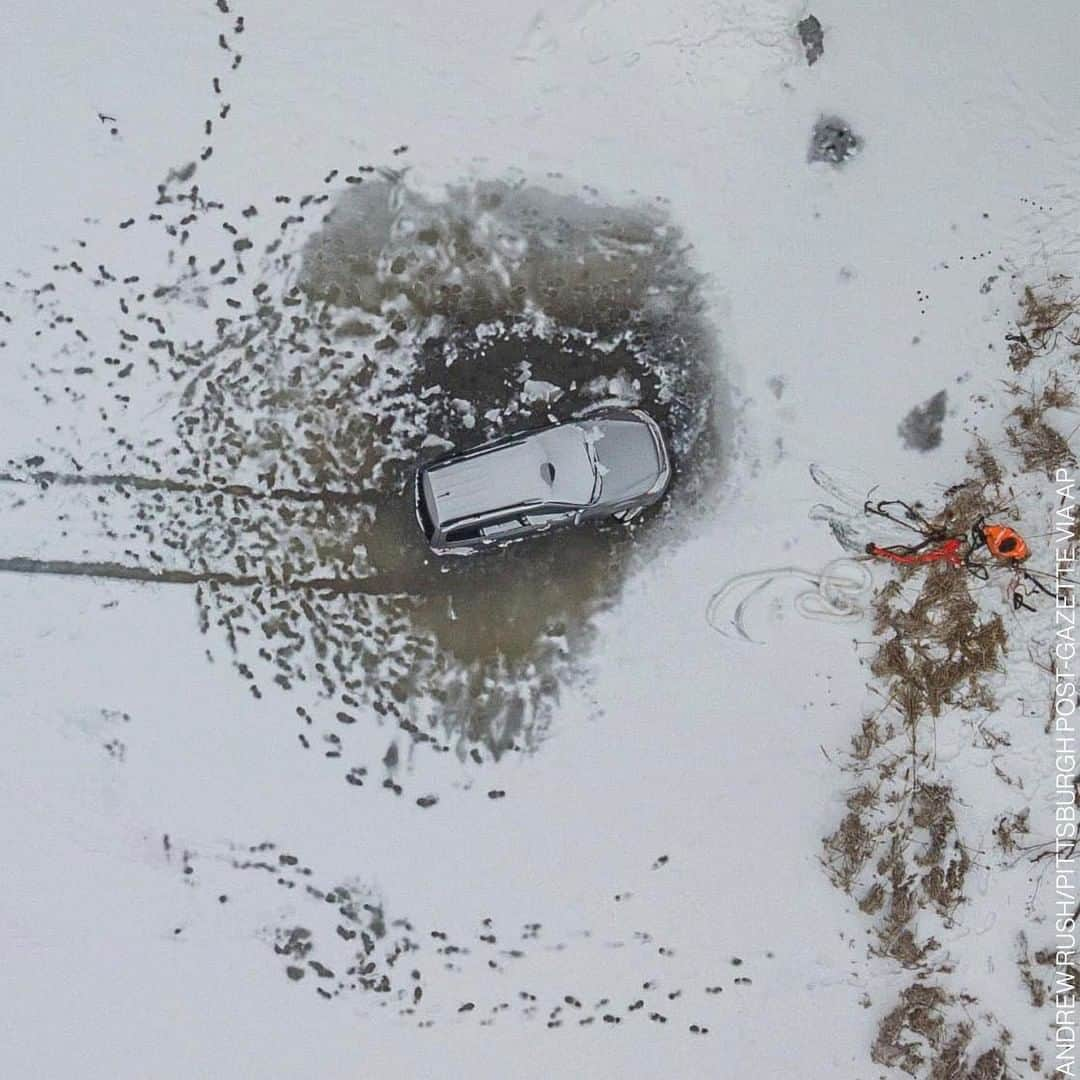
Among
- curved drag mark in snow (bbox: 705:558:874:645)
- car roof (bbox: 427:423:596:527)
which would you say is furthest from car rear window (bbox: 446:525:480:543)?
curved drag mark in snow (bbox: 705:558:874:645)

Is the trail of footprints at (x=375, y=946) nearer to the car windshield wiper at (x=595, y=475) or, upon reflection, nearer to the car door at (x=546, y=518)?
the car door at (x=546, y=518)

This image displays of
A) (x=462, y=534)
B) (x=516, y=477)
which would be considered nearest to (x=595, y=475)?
(x=516, y=477)

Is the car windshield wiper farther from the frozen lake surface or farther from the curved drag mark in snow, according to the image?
the curved drag mark in snow

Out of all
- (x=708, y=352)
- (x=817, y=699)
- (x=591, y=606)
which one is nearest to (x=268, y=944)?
(x=591, y=606)

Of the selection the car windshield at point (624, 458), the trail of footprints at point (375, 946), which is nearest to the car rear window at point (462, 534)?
the car windshield at point (624, 458)

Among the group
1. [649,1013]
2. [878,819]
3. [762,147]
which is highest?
[762,147]

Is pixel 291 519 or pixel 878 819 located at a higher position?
pixel 291 519

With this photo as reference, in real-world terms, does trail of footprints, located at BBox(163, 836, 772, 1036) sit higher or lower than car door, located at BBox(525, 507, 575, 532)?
lower

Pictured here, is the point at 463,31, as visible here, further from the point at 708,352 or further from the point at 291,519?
the point at 291,519
